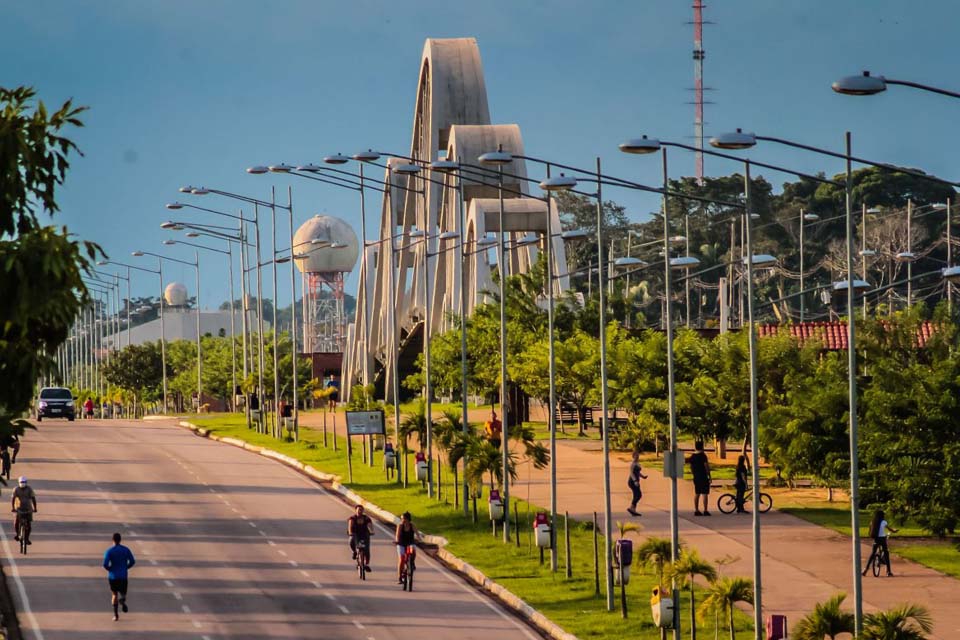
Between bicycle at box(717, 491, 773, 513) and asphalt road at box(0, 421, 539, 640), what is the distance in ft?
28.2

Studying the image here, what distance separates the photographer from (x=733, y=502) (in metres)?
48.4

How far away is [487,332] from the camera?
76.8 metres

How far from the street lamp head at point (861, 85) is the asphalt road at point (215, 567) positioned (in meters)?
13.5

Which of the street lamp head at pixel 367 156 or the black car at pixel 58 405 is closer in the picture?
the street lamp head at pixel 367 156

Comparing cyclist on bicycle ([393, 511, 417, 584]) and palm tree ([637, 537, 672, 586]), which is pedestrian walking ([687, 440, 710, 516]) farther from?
palm tree ([637, 537, 672, 586])

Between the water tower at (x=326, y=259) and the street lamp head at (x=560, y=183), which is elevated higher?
the water tower at (x=326, y=259)

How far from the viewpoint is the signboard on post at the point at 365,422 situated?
56219 mm

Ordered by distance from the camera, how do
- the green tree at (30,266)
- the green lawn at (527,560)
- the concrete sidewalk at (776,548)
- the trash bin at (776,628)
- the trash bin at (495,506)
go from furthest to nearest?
the trash bin at (495,506), the concrete sidewalk at (776,548), the green lawn at (527,560), the trash bin at (776,628), the green tree at (30,266)

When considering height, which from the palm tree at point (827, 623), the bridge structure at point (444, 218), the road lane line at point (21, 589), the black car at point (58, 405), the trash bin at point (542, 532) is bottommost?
the road lane line at point (21, 589)

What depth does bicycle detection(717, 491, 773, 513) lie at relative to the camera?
157 feet

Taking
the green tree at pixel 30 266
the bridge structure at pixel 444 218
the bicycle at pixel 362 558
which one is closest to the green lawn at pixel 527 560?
the bicycle at pixel 362 558

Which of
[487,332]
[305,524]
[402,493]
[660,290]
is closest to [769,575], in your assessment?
[305,524]

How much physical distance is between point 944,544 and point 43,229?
96.5 ft

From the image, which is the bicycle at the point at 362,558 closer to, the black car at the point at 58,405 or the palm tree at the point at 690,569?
the palm tree at the point at 690,569
